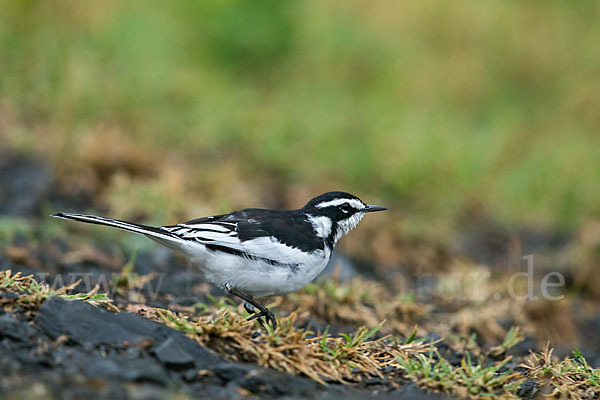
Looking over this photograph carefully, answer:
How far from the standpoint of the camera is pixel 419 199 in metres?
10.2

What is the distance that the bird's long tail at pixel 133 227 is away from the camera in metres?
4.50

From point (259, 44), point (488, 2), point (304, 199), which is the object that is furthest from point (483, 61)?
point (304, 199)

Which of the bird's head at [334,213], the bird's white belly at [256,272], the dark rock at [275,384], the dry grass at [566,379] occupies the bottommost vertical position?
the dark rock at [275,384]

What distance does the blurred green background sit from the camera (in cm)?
927

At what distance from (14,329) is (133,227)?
957 mm

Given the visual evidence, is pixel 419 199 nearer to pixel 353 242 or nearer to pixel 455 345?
pixel 353 242

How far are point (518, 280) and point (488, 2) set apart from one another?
9499 mm

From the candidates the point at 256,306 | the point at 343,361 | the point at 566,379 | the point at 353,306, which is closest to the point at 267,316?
the point at 256,306

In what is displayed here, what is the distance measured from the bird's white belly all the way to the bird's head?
21.4 inches

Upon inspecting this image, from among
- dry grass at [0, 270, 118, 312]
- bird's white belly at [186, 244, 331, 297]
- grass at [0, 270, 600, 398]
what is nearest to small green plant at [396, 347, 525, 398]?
grass at [0, 270, 600, 398]

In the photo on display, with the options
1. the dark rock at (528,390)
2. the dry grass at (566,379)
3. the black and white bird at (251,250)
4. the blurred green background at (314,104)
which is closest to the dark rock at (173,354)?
the black and white bird at (251,250)

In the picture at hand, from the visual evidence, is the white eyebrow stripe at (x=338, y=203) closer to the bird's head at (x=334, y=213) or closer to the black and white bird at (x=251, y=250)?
the bird's head at (x=334, y=213)

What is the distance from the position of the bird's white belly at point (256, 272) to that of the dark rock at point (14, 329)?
3.95 ft

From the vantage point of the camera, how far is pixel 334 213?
5.44m
